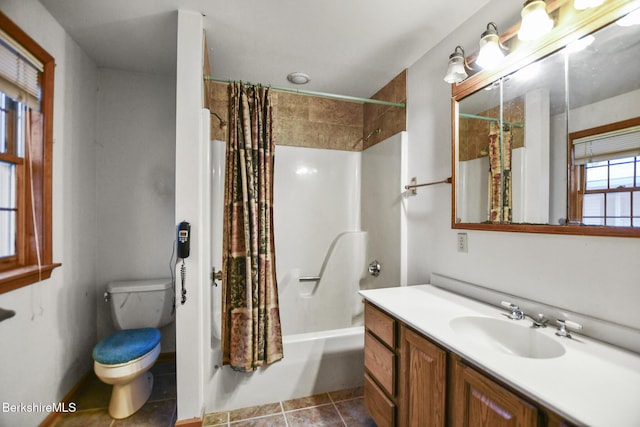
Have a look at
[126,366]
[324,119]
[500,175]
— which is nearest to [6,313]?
[126,366]

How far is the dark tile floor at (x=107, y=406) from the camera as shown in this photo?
1692 mm

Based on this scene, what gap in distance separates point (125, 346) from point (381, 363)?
1.55 m

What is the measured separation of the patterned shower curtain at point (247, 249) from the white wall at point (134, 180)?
896 mm

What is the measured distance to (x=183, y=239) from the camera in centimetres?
154

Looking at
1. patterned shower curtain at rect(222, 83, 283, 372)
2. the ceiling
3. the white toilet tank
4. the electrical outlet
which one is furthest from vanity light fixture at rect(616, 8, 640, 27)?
the white toilet tank

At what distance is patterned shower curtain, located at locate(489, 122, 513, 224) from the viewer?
1.36 m

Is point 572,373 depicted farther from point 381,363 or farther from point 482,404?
point 381,363

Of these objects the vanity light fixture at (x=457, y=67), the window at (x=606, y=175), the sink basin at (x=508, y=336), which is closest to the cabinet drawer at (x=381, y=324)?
the sink basin at (x=508, y=336)

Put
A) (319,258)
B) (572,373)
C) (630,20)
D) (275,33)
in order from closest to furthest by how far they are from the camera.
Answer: (572,373) → (630,20) → (275,33) → (319,258)

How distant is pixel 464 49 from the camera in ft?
5.41

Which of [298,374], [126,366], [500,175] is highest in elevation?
[500,175]

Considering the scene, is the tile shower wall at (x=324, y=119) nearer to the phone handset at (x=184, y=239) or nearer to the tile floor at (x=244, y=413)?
the phone handset at (x=184, y=239)

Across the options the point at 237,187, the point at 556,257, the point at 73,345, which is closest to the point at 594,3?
the point at 556,257

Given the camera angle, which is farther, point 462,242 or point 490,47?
point 462,242
